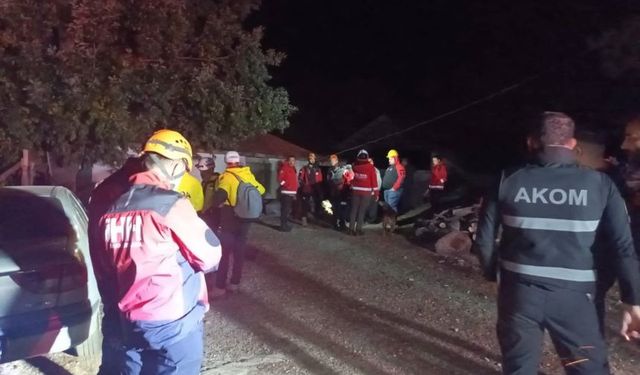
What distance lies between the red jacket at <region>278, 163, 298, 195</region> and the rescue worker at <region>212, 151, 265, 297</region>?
19.3ft

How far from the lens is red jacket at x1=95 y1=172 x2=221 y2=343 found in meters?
3.31

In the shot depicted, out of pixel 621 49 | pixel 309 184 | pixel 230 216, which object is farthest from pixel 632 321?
pixel 309 184

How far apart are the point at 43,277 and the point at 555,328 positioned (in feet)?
11.3

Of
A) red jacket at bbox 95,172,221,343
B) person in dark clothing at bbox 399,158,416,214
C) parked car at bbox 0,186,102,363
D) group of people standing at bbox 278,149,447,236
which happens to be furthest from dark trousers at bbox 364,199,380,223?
red jacket at bbox 95,172,221,343

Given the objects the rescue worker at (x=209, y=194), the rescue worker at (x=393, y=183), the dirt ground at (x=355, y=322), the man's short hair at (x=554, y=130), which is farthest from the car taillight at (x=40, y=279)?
the rescue worker at (x=393, y=183)

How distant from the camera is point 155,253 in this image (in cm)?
331

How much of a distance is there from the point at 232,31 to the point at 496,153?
9.89 meters

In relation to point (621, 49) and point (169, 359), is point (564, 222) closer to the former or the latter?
point (169, 359)

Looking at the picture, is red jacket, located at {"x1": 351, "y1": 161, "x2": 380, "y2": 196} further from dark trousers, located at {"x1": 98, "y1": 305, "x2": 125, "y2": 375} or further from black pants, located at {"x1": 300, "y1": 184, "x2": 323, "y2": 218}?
dark trousers, located at {"x1": 98, "y1": 305, "x2": 125, "y2": 375}

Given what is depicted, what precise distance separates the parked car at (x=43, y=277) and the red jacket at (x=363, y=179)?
8.70 metres

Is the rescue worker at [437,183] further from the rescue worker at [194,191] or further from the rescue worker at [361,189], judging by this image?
the rescue worker at [194,191]

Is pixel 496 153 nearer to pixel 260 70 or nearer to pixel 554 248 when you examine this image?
pixel 260 70

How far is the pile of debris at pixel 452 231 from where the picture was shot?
1155 centimetres

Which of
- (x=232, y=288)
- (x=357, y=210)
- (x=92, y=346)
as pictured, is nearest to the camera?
(x=92, y=346)
